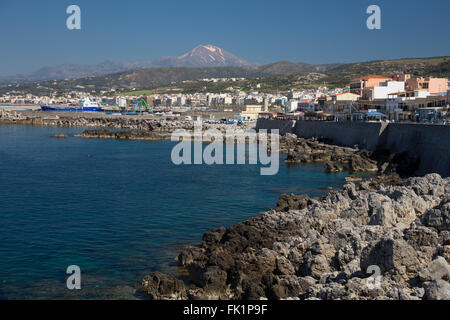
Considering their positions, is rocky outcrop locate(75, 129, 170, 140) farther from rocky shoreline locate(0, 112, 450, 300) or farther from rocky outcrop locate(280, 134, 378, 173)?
rocky shoreline locate(0, 112, 450, 300)

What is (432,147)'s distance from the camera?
2506cm

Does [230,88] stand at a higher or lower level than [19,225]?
higher

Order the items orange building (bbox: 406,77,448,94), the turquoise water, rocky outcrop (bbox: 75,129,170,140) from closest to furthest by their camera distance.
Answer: the turquoise water
orange building (bbox: 406,77,448,94)
rocky outcrop (bbox: 75,129,170,140)

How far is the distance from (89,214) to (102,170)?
12.5m

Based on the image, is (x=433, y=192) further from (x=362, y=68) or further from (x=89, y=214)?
(x=362, y=68)

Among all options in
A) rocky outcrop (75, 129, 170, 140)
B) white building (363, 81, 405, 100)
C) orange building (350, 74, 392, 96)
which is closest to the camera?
white building (363, 81, 405, 100)

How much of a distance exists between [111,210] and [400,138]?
18432 mm

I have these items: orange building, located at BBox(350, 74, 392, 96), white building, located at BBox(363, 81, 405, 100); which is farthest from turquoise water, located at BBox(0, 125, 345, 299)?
orange building, located at BBox(350, 74, 392, 96)

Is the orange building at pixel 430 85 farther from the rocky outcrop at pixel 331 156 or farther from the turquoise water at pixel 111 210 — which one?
the turquoise water at pixel 111 210

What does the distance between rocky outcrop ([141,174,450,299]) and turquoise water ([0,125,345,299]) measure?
Result: 5.28 ft

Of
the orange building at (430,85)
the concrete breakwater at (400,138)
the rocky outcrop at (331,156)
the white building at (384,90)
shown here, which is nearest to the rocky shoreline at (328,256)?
the concrete breakwater at (400,138)

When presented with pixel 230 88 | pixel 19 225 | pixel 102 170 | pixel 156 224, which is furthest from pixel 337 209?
pixel 230 88

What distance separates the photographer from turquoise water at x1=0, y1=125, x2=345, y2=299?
11500 millimetres

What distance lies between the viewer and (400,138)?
2939 cm
